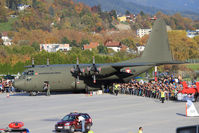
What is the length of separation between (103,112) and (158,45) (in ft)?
65.7

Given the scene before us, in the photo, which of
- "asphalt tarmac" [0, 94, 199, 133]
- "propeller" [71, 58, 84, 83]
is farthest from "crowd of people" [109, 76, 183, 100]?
"propeller" [71, 58, 84, 83]

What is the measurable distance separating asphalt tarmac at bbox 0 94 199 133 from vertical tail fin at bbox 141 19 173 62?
8.44 metres

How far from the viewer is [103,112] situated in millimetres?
34531

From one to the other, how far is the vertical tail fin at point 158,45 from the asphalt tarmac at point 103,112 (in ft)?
27.7

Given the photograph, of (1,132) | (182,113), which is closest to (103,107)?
(182,113)

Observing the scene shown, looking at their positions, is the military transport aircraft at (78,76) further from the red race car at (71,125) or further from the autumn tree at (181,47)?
the autumn tree at (181,47)

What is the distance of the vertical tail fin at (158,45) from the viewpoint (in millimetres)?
52219

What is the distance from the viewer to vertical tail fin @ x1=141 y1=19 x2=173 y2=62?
5222 centimetres

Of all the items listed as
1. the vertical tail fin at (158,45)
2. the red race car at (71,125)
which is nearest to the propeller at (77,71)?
the vertical tail fin at (158,45)

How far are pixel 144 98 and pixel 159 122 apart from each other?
47.6ft

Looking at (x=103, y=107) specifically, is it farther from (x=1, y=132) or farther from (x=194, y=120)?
(x=1, y=132)

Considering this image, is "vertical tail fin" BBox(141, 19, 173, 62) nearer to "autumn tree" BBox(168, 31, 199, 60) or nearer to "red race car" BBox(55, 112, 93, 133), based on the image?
"red race car" BBox(55, 112, 93, 133)

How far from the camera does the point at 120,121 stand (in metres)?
29.9

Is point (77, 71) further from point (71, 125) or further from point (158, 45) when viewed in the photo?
point (71, 125)
